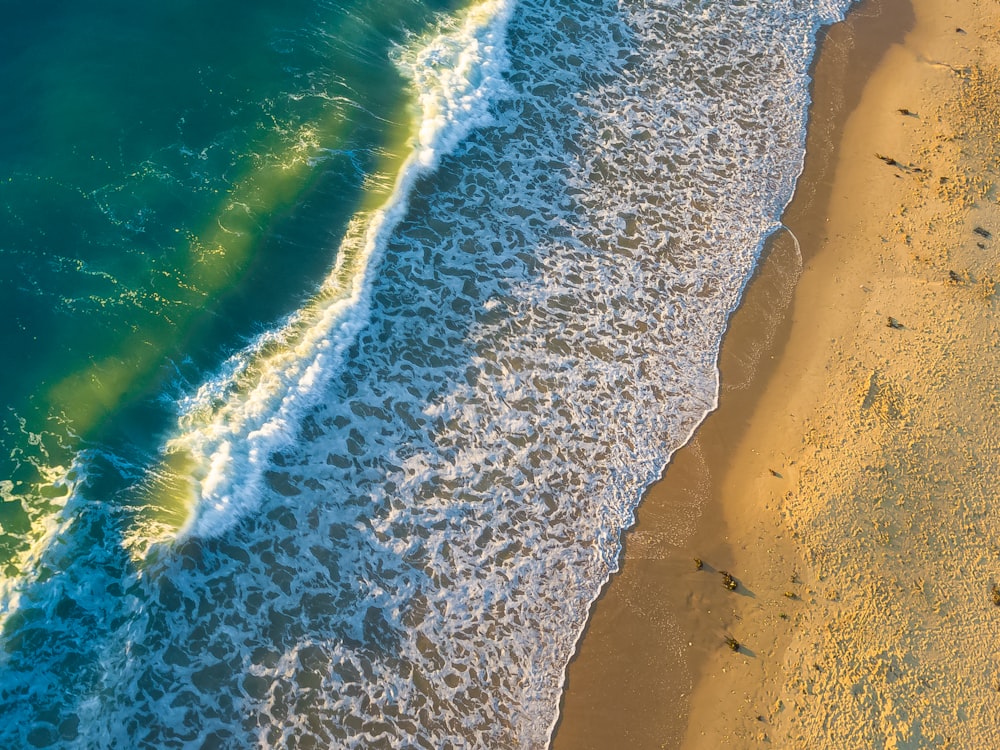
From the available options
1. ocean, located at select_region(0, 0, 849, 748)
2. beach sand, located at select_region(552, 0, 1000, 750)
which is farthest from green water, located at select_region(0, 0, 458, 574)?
beach sand, located at select_region(552, 0, 1000, 750)

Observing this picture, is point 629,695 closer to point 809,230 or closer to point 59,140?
point 809,230

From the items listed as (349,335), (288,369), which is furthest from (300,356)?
(349,335)

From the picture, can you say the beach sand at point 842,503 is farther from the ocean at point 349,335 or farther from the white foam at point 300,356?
the white foam at point 300,356

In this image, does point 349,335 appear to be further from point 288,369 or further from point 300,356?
point 288,369

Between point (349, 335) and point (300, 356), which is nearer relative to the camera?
point (300, 356)

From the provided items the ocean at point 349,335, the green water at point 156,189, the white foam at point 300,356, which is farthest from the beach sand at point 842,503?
the green water at point 156,189

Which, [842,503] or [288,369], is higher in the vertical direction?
[842,503]

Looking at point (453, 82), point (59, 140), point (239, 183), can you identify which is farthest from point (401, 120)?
point (59, 140)
